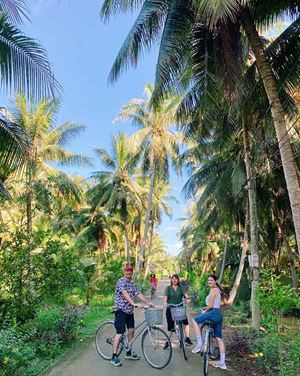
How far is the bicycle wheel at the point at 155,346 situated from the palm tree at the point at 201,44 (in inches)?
157

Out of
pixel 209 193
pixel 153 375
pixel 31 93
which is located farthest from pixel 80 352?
pixel 209 193

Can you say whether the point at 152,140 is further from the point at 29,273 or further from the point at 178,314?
the point at 178,314

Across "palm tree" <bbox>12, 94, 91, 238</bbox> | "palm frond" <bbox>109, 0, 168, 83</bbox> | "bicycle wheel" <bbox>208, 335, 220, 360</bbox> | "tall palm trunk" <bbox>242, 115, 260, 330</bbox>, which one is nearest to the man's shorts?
"bicycle wheel" <bbox>208, 335, 220, 360</bbox>

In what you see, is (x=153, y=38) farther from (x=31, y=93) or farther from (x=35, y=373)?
(x=35, y=373)

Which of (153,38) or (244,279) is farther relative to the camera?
(244,279)

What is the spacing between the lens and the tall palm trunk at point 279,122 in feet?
23.5

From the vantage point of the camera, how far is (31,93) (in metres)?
6.82

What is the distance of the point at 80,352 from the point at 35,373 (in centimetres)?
160

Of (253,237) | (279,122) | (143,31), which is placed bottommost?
(253,237)

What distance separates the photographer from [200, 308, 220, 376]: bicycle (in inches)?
235

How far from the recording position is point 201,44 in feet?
32.2

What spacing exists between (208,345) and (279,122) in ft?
15.5

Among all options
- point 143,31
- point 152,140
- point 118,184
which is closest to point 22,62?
point 143,31

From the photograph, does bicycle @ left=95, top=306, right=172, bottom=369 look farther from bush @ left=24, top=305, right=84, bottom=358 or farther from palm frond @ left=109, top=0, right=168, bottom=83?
palm frond @ left=109, top=0, right=168, bottom=83
